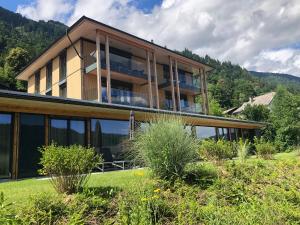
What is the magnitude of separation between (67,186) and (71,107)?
7.81 metres

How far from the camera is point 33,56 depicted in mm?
47906

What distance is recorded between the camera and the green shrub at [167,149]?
6.63 meters

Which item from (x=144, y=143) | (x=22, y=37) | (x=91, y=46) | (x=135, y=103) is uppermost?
(x=22, y=37)

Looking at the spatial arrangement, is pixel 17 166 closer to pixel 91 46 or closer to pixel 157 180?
pixel 157 180

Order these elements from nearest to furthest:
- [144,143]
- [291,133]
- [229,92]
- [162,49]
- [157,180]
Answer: [157,180]
[144,143]
[162,49]
[291,133]
[229,92]

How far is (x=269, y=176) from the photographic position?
7180 millimetres

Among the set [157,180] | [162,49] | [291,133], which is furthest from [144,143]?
[291,133]

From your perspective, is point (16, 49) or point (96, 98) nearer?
point (96, 98)

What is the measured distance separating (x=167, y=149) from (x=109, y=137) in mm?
9016

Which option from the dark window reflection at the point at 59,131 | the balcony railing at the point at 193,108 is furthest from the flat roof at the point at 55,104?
the balcony railing at the point at 193,108

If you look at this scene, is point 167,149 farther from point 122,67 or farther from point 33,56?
point 33,56

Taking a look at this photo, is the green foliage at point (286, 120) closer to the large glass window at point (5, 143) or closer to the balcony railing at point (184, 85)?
the balcony railing at point (184, 85)

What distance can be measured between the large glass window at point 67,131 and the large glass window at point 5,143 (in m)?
1.71

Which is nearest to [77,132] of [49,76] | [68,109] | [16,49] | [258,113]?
[68,109]
